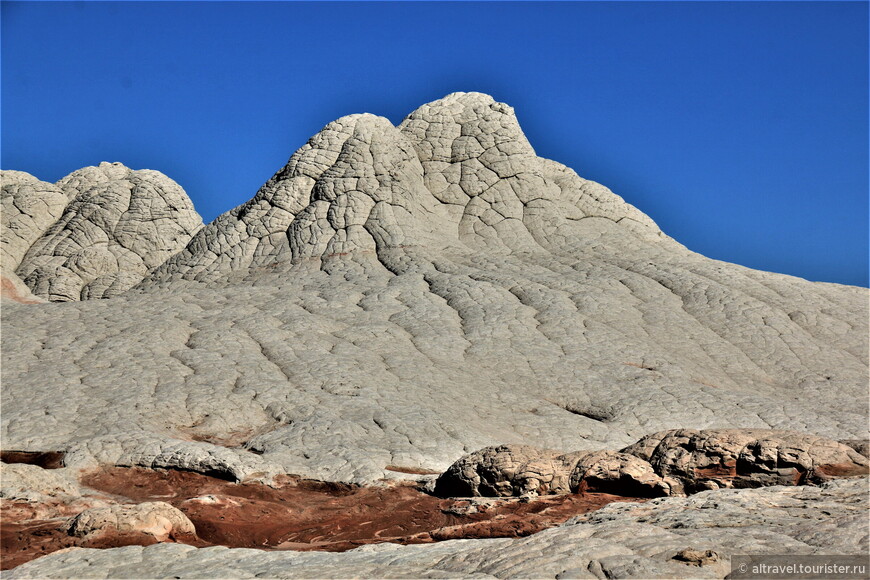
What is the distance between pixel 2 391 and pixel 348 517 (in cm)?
946

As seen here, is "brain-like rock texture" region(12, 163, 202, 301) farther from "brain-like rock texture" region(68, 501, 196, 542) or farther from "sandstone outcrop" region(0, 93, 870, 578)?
"brain-like rock texture" region(68, 501, 196, 542)

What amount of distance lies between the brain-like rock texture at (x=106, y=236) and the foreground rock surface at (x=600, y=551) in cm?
2713

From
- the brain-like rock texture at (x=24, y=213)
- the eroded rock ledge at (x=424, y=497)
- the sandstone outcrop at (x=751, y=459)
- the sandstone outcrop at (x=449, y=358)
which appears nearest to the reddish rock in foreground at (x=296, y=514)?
the eroded rock ledge at (x=424, y=497)

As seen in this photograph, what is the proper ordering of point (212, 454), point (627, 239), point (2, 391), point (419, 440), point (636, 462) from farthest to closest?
point (627, 239) < point (2, 391) < point (419, 440) < point (212, 454) < point (636, 462)

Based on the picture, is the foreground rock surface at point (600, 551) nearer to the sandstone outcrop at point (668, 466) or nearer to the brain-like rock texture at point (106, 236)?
the sandstone outcrop at point (668, 466)

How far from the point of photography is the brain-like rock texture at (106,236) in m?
33.9

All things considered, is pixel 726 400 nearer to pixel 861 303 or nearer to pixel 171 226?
pixel 861 303

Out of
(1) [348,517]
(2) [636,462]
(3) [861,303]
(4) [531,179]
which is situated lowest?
(1) [348,517]

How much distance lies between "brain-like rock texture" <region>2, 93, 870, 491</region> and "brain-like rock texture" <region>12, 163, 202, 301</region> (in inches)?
9.4

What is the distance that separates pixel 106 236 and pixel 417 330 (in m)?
20.3

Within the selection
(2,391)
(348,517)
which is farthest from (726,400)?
(2,391)

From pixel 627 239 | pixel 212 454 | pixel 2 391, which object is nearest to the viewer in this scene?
pixel 212 454

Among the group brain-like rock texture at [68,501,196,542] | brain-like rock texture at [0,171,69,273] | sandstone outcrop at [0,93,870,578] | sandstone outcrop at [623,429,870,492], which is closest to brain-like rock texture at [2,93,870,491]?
sandstone outcrop at [0,93,870,578]

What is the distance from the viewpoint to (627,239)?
90.6ft
